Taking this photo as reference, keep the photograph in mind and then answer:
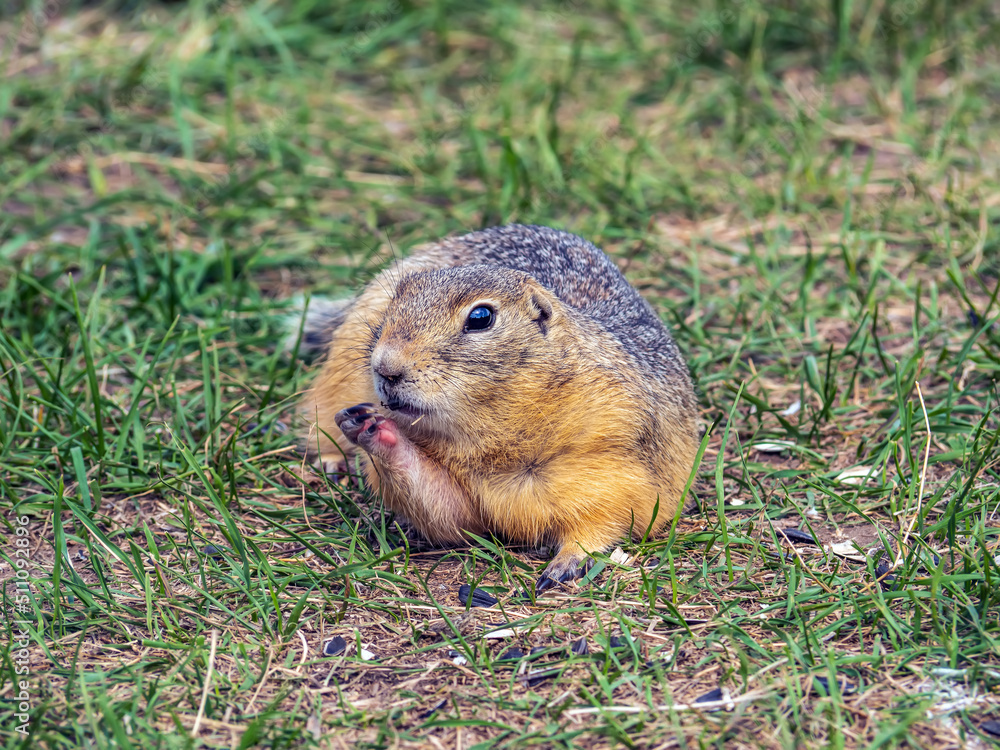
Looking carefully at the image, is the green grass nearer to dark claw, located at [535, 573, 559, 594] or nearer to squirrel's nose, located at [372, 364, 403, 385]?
dark claw, located at [535, 573, 559, 594]

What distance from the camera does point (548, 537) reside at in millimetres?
3686

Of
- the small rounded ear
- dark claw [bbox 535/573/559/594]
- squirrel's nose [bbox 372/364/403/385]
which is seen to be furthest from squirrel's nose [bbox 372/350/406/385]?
dark claw [bbox 535/573/559/594]

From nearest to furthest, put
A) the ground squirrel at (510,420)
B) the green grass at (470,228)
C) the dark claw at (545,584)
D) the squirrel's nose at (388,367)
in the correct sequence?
1. the green grass at (470,228)
2. the squirrel's nose at (388,367)
3. the ground squirrel at (510,420)
4. the dark claw at (545,584)

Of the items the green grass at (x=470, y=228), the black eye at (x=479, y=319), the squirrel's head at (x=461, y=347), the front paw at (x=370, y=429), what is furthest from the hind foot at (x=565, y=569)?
the black eye at (x=479, y=319)

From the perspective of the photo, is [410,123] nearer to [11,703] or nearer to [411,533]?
[411,533]

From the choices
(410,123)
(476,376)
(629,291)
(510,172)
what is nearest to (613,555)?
(476,376)

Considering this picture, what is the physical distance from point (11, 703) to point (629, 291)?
2736mm

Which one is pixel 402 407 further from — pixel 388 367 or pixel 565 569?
pixel 565 569

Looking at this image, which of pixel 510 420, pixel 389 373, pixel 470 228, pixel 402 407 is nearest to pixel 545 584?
pixel 510 420

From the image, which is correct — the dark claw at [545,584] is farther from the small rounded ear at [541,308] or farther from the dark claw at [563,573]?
the small rounded ear at [541,308]

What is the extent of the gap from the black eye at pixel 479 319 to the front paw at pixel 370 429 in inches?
16.8

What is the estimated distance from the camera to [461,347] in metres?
3.35

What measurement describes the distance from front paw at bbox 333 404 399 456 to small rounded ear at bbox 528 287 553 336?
597 mm

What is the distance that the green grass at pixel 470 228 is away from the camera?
2961 millimetres
